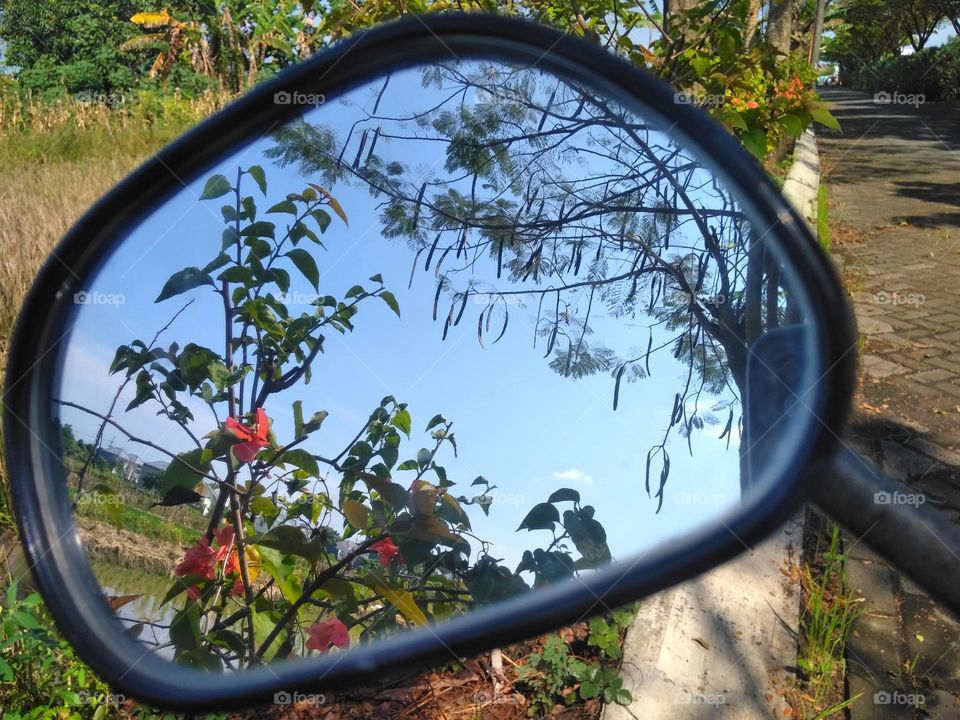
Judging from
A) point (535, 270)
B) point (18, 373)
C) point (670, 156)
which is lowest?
point (18, 373)

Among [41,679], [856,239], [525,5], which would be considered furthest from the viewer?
[856,239]

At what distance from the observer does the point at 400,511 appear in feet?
3.18

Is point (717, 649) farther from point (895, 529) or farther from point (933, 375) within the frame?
point (933, 375)

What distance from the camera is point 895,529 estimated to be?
0.72 meters

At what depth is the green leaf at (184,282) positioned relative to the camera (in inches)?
40.4

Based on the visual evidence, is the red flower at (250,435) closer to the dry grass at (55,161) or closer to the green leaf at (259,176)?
the green leaf at (259,176)

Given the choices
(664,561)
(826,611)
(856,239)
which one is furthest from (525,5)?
(856,239)

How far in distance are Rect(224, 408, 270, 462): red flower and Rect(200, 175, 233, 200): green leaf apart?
0.27 metres

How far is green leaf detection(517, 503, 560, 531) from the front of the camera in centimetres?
91

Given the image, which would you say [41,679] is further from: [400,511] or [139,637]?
Result: [400,511]

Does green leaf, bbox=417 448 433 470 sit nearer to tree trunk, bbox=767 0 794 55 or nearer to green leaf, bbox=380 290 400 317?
green leaf, bbox=380 290 400 317

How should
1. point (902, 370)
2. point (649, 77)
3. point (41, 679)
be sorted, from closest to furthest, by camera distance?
1. point (649, 77)
2. point (41, 679)
3. point (902, 370)

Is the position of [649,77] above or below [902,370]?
above

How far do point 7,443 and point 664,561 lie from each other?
2.94ft
